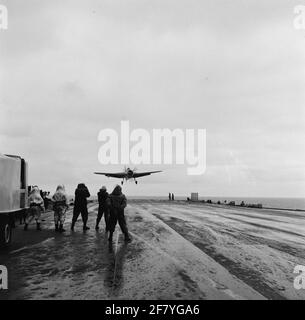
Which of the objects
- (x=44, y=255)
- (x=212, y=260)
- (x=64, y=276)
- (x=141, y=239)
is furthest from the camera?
(x=141, y=239)

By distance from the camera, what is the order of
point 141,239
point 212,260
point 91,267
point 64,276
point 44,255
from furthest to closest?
1. point 141,239
2. point 44,255
3. point 212,260
4. point 91,267
5. point 64,276

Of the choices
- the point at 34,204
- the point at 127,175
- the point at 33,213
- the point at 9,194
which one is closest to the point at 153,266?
the point at 9,194

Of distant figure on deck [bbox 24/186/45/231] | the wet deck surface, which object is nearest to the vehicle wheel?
the wet deck surface

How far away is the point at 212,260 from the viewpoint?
8914mm

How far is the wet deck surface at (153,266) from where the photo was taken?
20.4 ft

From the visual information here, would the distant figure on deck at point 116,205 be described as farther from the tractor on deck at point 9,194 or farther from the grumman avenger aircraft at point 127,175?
the grumman avenger aircraft at point 127,175

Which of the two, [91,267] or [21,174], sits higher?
[21,174]

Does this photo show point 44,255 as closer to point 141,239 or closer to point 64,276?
point 64,276

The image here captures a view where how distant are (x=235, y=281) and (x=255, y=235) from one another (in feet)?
24.5

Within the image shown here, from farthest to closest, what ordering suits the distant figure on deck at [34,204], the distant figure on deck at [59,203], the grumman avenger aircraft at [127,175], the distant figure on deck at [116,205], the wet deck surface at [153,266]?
the grumman avenger aircraft at [127,175]
the distant figure on deck at [34,204]
the distant figure on deck at [59,203]
the distant figure on deck at [116,205]
the wet deck surface at [153,266]

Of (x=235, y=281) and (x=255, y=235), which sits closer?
(x=235, y=281)

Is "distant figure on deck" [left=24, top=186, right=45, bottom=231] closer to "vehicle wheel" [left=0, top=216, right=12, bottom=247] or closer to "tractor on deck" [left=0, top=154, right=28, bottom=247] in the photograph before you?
"tractor on deck" [left=0, top=154, right=28, bottom=247]

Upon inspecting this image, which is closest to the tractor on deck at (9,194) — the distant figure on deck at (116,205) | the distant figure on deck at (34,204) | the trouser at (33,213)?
the distant figure on deck at (34,204)
